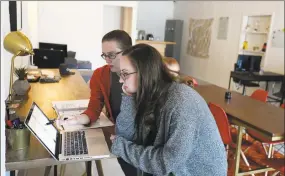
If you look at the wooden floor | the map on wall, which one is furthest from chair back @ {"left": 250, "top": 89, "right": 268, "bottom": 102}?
the map on wall

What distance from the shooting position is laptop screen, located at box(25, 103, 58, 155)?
0.93 m

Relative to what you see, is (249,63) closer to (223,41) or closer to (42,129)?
(223,41)

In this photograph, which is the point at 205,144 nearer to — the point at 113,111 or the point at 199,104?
the point at 199,104

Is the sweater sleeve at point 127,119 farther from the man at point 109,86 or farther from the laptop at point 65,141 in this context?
the man at point 109,86

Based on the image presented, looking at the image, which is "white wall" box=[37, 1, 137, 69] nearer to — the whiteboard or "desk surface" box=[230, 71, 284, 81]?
"desk surface" box=[230, 71, 284, 81]

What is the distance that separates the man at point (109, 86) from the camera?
49.1 inches

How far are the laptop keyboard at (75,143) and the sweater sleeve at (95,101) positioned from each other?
15 centimetres

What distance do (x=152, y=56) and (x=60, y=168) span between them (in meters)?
1.33

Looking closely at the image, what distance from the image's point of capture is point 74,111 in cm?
142

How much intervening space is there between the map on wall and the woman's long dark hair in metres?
5.66

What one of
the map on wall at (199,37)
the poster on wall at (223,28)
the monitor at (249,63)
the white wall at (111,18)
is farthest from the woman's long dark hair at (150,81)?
the white wall at (111,18)

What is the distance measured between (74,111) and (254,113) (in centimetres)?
139

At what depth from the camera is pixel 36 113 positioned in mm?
1016

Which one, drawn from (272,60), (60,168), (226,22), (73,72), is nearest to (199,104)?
(60,168)
